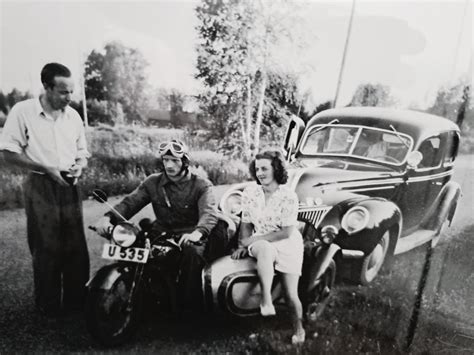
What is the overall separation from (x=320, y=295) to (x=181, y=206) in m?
1.22

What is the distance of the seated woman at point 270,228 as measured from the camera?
122 inches

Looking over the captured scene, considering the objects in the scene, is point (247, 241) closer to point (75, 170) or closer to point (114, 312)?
point (114, 312)

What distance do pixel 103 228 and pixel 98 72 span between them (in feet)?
3.62

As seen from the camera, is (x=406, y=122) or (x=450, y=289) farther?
(x=450, y=289)

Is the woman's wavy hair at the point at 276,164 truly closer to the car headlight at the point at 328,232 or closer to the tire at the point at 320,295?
the car headlight at the point at 328,232

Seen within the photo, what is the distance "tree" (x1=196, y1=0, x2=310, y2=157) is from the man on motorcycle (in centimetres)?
40

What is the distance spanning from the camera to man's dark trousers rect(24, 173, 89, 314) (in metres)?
3.20

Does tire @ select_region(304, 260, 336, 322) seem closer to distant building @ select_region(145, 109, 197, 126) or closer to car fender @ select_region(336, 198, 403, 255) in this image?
car fender @ select_region(336, 198, 403, 255)

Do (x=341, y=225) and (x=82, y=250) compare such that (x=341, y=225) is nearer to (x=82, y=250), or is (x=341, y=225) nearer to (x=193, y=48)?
(x=193, y=48)

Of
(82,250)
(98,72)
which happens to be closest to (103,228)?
(82,250)

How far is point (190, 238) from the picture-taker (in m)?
3.04

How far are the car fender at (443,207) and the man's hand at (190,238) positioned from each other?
68.3 inches

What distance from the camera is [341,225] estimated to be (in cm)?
318

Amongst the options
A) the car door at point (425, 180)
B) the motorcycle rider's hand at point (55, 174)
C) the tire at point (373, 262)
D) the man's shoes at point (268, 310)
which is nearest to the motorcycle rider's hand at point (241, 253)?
the man's shoes at point (268, 310)
